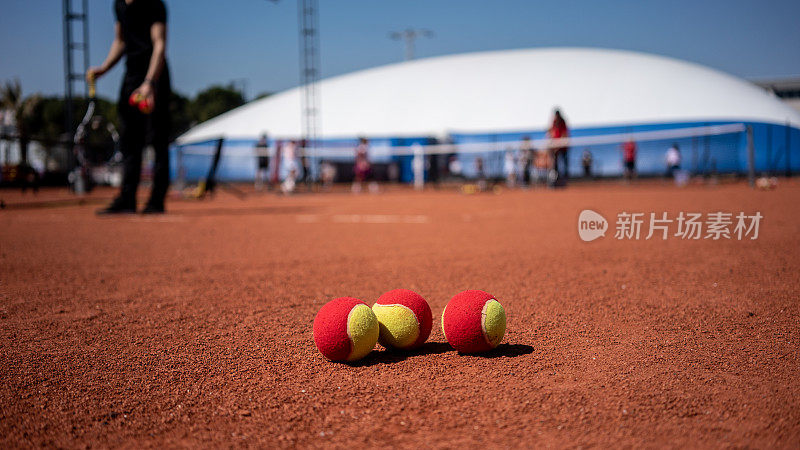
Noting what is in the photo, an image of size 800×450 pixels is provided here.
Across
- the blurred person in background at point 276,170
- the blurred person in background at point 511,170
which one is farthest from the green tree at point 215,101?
the blurred person in background at point 511,170

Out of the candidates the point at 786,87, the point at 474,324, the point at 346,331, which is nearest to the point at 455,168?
the point at 474,324

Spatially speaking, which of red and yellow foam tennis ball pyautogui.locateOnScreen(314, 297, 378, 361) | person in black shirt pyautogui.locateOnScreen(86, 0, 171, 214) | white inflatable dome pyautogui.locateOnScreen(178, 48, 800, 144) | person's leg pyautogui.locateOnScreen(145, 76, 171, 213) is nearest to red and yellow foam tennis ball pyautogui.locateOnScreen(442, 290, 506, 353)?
red and yellow foam tennis ball pyautogui.locateOnScreen(314, 297, 378, 361)

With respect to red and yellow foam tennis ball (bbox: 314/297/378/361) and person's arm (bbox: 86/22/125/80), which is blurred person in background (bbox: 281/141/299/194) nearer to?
person's arm (bbox: 86/22/125/80)

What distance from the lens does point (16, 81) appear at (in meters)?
35.2

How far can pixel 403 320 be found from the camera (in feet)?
8.65

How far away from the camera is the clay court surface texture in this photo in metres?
1.88

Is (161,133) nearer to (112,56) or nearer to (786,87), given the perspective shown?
(112,56)

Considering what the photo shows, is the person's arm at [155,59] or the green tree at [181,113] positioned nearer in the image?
the person's arm at [155,59]

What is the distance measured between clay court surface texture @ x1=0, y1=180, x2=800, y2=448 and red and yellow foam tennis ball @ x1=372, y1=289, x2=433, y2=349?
73 mm

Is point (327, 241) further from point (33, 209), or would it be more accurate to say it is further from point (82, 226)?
point (33, 209)

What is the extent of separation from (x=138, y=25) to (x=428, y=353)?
6666mm

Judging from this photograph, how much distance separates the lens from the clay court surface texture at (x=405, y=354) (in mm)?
1883

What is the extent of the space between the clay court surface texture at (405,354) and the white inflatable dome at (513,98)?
29.8m

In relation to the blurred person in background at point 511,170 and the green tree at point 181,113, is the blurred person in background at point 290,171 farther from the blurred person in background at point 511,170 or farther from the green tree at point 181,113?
the green tree at point 181,113
